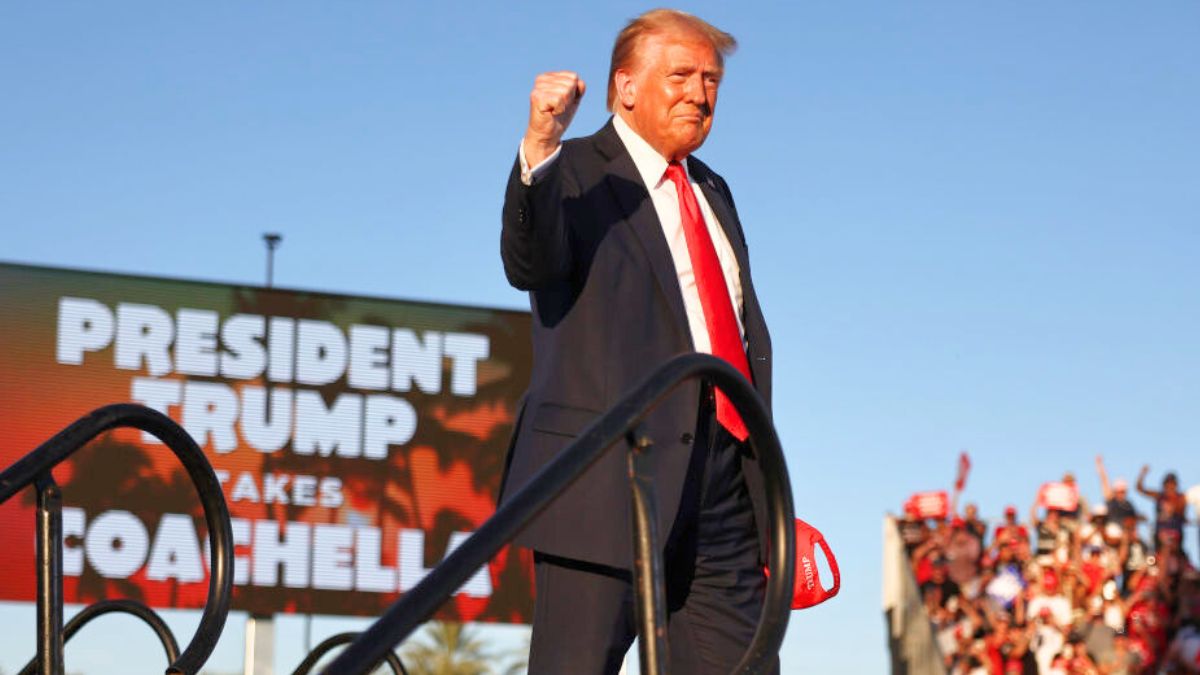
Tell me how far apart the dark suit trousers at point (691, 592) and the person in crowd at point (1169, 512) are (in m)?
11.1

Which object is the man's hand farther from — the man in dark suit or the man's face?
the man's face

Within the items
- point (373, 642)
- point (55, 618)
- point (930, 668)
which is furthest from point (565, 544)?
point (930, 668)

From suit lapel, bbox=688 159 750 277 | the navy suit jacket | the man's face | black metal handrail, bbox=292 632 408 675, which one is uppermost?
the man's face

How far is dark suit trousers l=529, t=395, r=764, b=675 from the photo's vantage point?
2.78 metres

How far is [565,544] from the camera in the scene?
9.16 feet

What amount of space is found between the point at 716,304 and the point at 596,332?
0.23 meters

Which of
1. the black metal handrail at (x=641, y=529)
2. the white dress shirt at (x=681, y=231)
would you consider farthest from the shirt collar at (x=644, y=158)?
the black metal handrail at (x=641, y=529)

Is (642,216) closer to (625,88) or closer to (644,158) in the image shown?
(644,158)

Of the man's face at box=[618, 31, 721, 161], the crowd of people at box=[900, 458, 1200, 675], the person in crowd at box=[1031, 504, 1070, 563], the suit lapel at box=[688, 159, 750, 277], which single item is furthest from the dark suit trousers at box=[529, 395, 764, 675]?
the person in crowd at box=[1031, 504, 1070, 563]

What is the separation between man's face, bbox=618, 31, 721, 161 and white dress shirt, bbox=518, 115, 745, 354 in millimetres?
32

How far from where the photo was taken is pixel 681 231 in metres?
3.05

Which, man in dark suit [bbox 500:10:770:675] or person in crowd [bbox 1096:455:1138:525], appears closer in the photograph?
man in dark suit [bbox 500:10:770:675]

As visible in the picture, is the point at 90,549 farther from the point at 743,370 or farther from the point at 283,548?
the point at 743,370

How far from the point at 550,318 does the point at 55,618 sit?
0.97 metres
